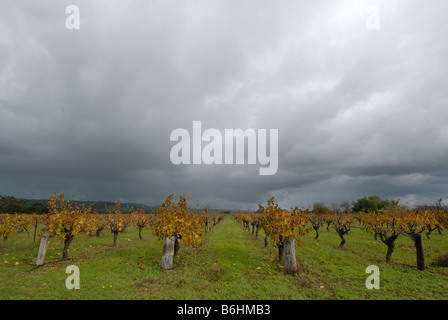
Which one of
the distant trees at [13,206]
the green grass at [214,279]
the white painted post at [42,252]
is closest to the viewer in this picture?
the green grass at [214,279]

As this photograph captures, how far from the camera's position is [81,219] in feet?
46.4

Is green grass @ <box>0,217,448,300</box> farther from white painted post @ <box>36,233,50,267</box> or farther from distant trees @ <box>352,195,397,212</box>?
distant trees @ <box>352,195,397,212</box>

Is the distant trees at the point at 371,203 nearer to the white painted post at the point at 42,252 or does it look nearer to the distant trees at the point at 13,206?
the white painted post at the point at 42,252

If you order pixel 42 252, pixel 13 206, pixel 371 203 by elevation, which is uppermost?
pixel 371 203

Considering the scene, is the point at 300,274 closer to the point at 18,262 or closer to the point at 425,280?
the point at 425,280

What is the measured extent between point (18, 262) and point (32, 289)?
23.3 ft

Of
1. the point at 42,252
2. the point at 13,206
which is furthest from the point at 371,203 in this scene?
the point at 13,206

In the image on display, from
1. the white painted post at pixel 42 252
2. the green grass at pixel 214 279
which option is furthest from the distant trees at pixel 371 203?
the white painted post at pixel 42 252

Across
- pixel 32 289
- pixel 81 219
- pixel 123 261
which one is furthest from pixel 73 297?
pixel 81 219

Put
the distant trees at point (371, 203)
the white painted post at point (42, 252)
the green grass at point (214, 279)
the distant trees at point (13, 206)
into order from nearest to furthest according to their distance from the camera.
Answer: the green grass at point (214, 279) → the white painted post at point (42, 252) → the distant trees at point (13, 206) → the distant trees at point (371, 203)

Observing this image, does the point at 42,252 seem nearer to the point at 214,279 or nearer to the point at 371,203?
the point at 214,279

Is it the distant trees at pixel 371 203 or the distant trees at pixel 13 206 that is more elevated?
the distant trees at pixel 371 203

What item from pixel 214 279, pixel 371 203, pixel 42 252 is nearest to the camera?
pixel 214 279

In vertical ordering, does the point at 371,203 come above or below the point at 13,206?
above
